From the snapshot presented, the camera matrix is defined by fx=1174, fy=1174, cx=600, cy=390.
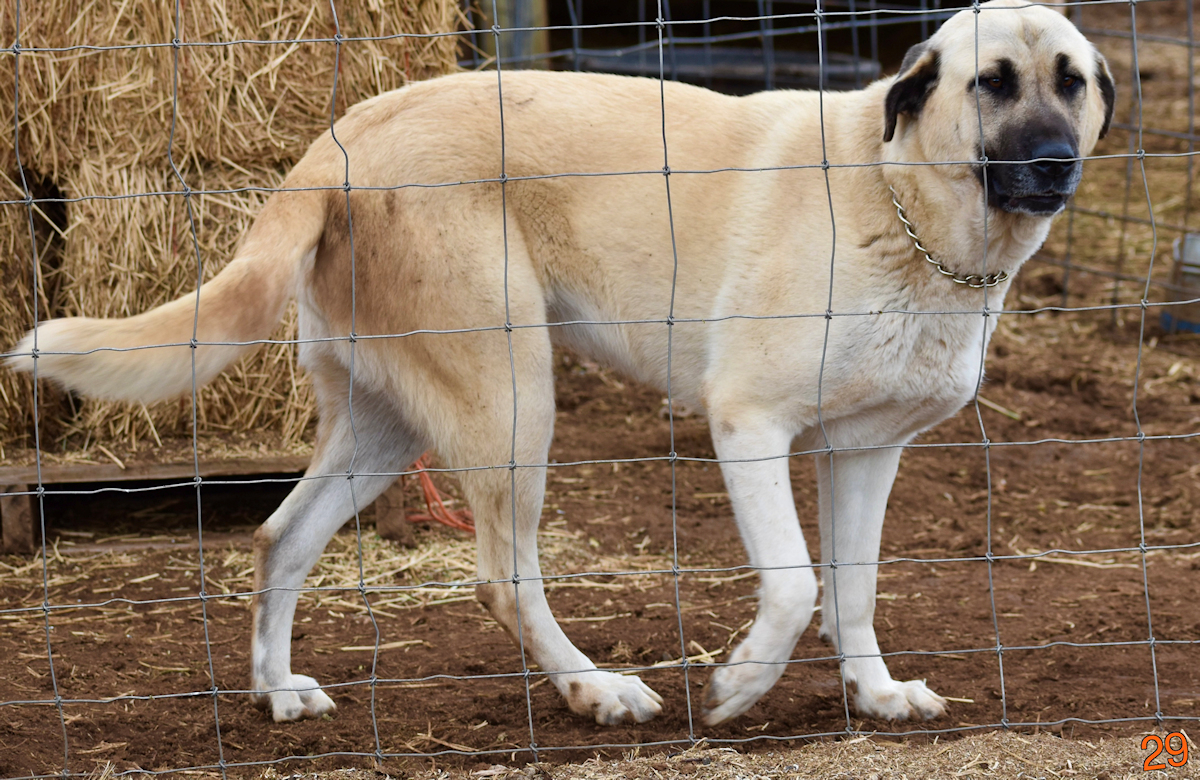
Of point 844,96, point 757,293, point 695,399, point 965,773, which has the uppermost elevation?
point 844,96

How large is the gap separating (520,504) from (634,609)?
926mm

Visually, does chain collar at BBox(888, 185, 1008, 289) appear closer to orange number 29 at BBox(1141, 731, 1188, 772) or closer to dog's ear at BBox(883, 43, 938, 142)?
dog's ear at BBox(883, 43, 938, 142)

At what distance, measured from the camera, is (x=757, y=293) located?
2.66 meters

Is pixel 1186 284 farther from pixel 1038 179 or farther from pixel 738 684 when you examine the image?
pixel 738 684

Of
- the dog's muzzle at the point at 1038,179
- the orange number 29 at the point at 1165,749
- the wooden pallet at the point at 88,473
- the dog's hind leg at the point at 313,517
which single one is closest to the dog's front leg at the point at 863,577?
the orange number 29 at the point at 1165,749

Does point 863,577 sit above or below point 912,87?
below

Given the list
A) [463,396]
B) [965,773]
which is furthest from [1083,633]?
[463,396]

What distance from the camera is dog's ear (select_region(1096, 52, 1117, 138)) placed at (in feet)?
8.48

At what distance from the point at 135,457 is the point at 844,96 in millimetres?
2584

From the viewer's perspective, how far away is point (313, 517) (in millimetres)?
2904

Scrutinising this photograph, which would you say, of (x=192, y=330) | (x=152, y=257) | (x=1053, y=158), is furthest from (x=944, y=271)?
(x=152, y=257)

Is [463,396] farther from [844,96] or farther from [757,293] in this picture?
[844,96]

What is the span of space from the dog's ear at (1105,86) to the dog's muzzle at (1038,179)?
0.26 metres

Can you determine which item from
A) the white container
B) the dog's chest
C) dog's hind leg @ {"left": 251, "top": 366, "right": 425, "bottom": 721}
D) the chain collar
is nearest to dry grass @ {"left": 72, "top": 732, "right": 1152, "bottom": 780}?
dog's hind leg @ {"left": 251, "top": 366, "right": 425, "bottom": 721}
